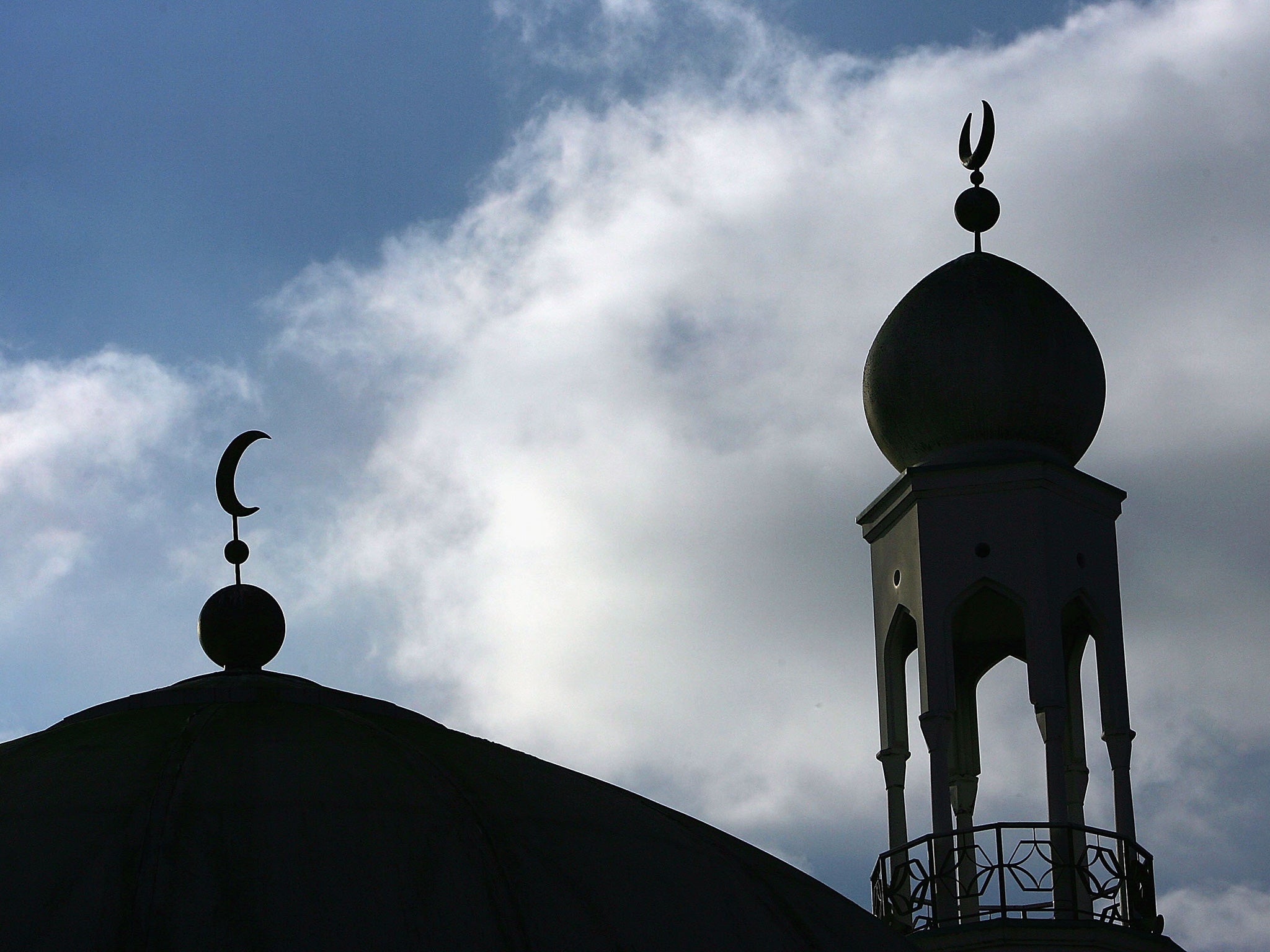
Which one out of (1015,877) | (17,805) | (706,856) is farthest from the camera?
(1015,877)

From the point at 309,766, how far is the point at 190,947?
6.03 ft

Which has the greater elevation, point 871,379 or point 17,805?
point 871,379

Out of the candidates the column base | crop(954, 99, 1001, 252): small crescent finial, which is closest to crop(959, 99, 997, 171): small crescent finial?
crop(954, 99, 1001, 252): small crescent finial

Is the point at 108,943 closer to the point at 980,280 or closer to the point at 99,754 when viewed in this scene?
the point at 99,754

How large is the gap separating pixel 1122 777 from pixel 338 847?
12659 millimetres

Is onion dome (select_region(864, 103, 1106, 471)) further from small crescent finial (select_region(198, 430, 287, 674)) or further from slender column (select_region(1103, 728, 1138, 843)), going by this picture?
small crescent finial (select_region(198, 430, 287, 674))

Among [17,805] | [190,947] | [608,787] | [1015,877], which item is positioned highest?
[1015,877]

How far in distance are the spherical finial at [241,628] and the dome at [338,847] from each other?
58cm

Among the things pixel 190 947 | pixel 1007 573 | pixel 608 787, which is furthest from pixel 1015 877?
pixel 190 947

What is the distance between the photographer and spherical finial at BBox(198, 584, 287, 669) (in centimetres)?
1583

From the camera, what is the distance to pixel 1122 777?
2364 centimetres

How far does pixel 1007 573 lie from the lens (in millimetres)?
23531

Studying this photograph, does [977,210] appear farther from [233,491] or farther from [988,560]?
[233,491]

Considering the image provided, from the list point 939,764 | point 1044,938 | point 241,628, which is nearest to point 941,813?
point 939,764
